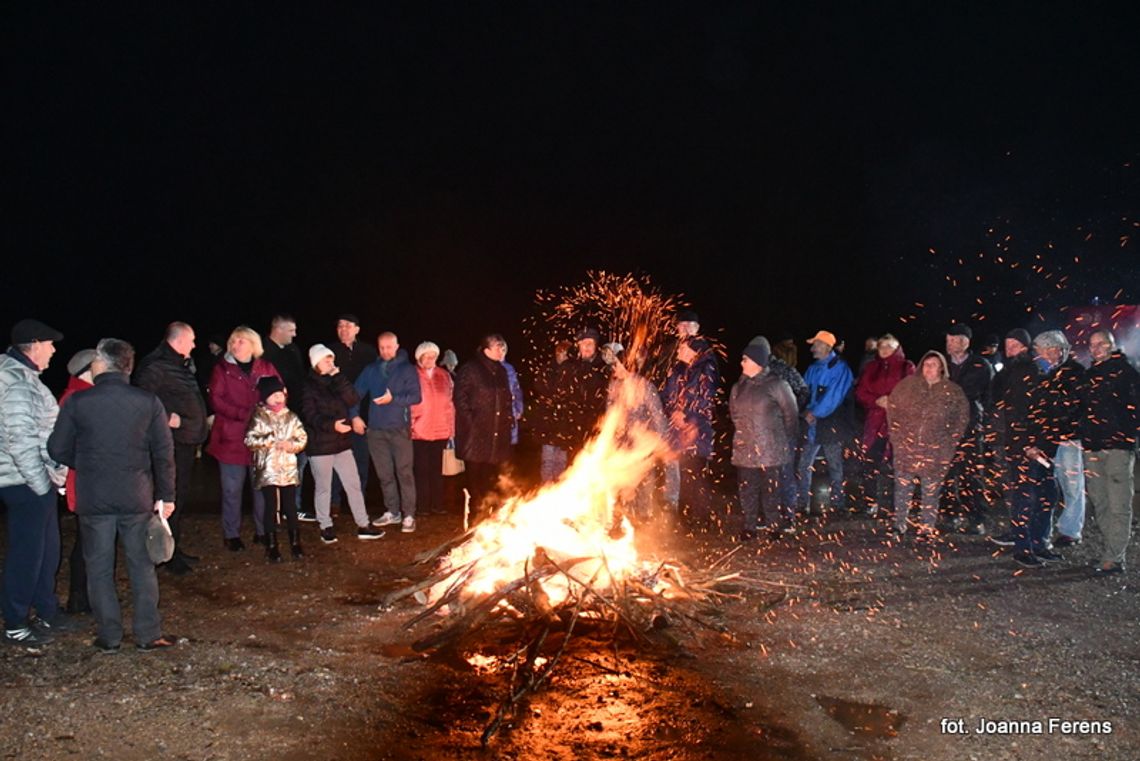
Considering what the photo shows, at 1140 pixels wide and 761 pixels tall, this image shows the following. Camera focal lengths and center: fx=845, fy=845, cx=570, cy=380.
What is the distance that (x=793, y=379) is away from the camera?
10.2 meters

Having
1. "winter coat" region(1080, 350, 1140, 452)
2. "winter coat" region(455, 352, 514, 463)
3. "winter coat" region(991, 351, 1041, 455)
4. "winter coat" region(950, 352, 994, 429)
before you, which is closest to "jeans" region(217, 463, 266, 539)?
"winter coat" region(455, 352, 514, 463)

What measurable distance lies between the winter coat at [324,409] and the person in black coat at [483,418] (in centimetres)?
134

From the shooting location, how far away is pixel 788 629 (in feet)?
20.4

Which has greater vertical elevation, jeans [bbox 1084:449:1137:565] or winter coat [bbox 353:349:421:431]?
winter coat [bbox 353:349:421:431]

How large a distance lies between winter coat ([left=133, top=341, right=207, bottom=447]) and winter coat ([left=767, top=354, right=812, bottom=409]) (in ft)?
20.2

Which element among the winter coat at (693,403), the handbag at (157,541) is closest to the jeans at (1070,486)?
the winter coat at (693,403)

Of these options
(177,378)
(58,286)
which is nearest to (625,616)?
(177,378)

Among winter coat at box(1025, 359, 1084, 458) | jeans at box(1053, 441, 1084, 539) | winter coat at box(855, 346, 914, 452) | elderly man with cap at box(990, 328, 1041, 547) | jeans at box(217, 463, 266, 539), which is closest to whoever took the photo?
winter coat at box(1025, 359, 1084, 458)

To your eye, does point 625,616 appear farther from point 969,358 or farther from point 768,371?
point 969,358

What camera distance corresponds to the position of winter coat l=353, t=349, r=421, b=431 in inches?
372

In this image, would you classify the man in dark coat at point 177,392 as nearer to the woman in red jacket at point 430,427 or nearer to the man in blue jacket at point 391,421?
the man in blue jacket at point 391,421

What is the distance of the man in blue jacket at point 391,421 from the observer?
9.44 metres

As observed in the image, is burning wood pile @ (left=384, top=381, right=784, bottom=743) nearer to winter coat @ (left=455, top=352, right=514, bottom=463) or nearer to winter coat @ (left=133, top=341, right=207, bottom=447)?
winter coat @ (left=455, top=352, right=514, bottom=463)

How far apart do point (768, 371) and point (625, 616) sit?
4126 millimetres
